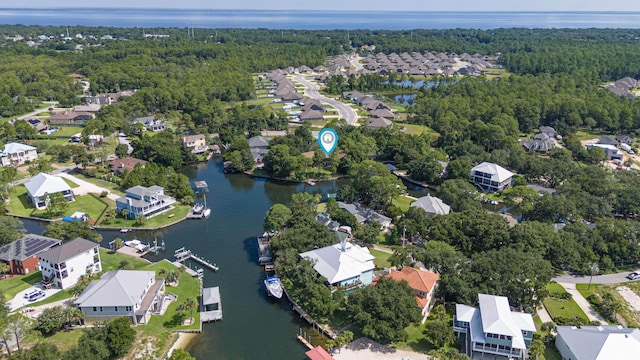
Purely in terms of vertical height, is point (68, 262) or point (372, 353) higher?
point (68, 262)

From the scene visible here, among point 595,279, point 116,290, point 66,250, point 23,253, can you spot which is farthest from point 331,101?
point 116,290

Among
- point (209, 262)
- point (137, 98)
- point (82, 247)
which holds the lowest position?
point (209, 262)

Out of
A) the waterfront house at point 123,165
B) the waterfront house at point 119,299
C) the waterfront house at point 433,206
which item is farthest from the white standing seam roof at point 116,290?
the waterfront house at point 123,165

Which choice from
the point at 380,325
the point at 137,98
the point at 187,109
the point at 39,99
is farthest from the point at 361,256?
the point at 39,99

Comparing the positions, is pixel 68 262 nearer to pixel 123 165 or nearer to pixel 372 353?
pixel 372 353

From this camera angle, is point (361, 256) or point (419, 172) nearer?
point (361, 256)

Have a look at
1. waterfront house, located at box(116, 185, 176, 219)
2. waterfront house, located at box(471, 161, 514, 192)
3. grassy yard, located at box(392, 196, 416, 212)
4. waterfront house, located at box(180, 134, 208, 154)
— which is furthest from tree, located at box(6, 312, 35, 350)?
waterfront house, located at box(471, 161, 514, 192)

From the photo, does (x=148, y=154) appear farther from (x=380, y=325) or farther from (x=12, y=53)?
(x=12, y=53)
